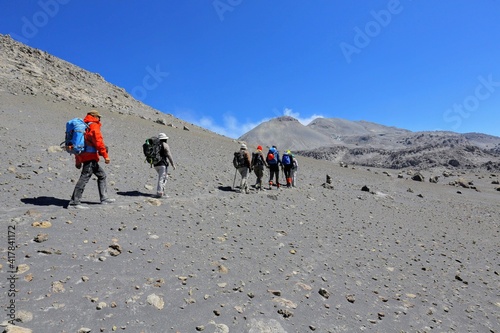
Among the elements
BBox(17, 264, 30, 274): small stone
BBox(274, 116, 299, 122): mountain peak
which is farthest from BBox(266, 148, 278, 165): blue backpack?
BBox(274, 116, 299, 122): mountain peak

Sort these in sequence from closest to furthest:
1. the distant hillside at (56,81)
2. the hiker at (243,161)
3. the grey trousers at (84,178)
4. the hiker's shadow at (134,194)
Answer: the grey trousers at (84,178)
the hiker's shadow at (134,194)
the hiker at (243,161)
the distant hillside at (56,81)

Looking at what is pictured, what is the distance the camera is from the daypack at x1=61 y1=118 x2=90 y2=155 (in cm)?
734

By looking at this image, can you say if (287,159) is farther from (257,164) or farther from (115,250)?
(115,250)

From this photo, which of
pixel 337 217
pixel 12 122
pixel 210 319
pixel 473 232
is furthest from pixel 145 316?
pixel 12 122

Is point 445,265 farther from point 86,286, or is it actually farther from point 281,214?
point 86,286

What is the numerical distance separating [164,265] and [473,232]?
13.2 metres

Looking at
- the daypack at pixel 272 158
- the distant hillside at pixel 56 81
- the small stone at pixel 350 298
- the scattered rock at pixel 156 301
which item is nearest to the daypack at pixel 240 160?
the daypack at pixel 272 158

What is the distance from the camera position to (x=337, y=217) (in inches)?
463

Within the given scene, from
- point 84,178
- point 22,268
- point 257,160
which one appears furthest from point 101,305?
point 257,160

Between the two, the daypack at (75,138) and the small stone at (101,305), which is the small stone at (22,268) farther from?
the daypack at (75,138)

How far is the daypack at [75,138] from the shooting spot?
734 centimetres

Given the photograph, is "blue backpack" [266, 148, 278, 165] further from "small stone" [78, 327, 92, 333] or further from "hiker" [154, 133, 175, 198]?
"small stone" [78, 327, 92, 333]

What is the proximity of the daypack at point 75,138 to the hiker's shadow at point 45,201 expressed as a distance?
4.39 ft

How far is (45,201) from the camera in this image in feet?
25.3
